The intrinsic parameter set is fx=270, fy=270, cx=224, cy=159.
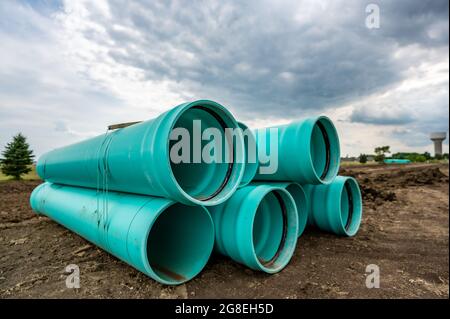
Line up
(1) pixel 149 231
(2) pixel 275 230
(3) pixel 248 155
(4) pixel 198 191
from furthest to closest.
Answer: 1. (2) pixel 275 230
2. (3) pixel 248 155
3. (4) pixel 198 191
4. (1) pixel 149 231

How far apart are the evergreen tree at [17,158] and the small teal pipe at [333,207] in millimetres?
5178

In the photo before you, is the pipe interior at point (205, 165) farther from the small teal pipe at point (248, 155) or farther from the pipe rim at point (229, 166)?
the small teal pipe at point (248, 155)

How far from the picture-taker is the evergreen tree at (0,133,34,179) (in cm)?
480

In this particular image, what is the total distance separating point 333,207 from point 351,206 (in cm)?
99

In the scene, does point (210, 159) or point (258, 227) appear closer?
point (210, 159)

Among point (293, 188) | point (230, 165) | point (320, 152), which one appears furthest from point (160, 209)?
point (320, 152)

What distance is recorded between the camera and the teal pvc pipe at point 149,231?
9.21 feet

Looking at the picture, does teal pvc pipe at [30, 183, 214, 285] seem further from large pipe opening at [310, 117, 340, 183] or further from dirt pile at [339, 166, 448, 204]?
dirt pile at [339, 166, 448, 204]

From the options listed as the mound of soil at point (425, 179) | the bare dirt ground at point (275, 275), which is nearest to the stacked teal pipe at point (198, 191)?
the bare dirt ground at point (275, 275)

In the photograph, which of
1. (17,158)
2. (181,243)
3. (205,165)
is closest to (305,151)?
(205,165)

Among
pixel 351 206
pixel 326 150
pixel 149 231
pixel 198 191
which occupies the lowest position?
pixel 351 206

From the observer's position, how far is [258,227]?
13.7 feet

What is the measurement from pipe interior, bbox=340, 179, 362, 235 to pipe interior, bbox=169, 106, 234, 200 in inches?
119

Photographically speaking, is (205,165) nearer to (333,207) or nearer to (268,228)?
(268,228)
